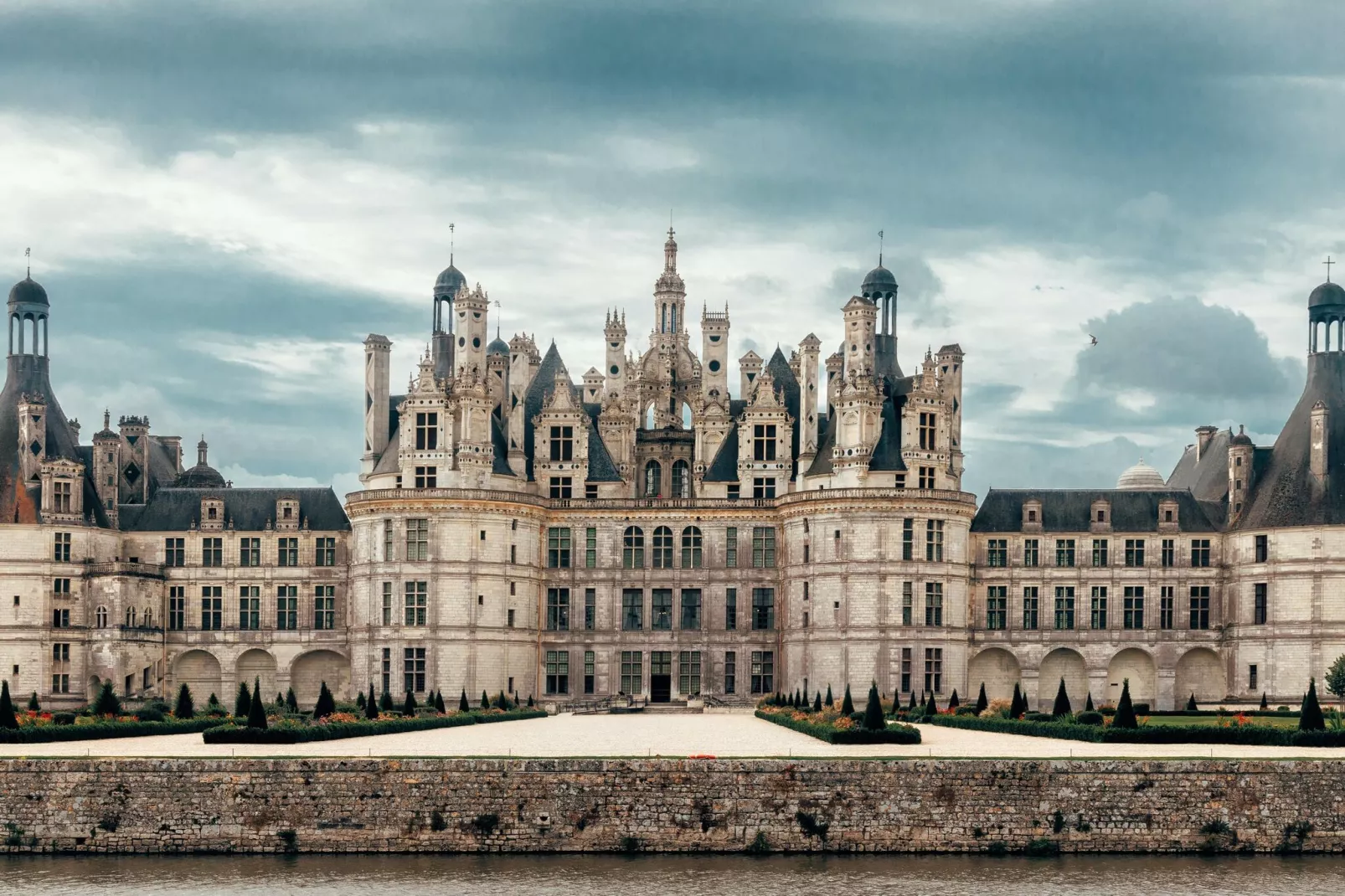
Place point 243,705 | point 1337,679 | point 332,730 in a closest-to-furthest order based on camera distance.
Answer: point 332,730
point 243,705
point 1337,679

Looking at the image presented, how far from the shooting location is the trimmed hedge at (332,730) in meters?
63.2

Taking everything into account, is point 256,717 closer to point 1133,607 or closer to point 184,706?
point 184,706

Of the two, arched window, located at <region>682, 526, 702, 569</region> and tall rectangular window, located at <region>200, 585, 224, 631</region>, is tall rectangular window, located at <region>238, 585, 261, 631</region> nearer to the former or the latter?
tall rectangular window, located at <region>200, 585, 224, 631</region>

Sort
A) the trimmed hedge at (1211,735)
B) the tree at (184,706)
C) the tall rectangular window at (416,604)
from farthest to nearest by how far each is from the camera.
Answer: the tall rectangular window at (416,604)
the tree at (184,706)
the trimmed hedge at (1211,735)

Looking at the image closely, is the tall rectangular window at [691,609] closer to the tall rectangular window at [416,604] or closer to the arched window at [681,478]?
the arched window at [681,478]

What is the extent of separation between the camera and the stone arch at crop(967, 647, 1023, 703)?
99500mm

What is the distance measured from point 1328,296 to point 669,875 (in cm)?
5873

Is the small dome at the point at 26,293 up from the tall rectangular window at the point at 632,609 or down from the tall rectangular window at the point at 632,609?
up

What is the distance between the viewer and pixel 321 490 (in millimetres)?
103938

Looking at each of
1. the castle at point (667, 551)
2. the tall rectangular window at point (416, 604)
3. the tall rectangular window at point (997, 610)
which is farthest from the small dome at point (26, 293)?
the tall rectangular window at point (997, 610)

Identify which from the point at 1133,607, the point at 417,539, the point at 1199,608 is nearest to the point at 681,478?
the point at 417,539

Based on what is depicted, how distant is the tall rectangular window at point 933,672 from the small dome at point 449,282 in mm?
30018

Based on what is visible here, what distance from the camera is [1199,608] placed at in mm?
98812

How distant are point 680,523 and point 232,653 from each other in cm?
2297
